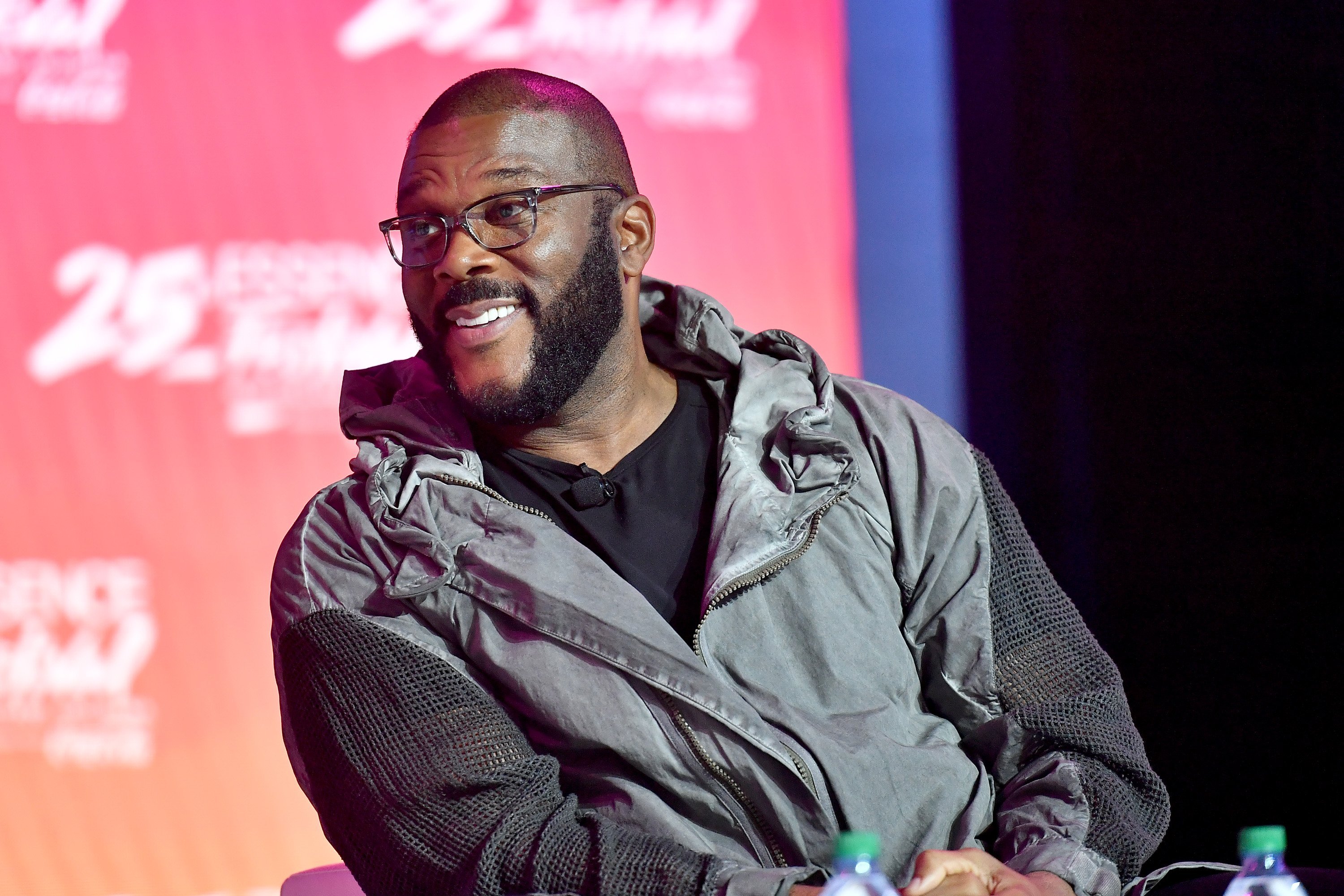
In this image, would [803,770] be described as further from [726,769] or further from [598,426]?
[598,426]

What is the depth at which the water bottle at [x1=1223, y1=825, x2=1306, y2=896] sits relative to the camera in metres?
1.15

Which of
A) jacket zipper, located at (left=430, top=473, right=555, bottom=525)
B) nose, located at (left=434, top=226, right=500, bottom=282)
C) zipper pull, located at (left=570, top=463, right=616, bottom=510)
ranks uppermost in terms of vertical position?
nose, located at (left=434, top=226, right=500, bottom=282)

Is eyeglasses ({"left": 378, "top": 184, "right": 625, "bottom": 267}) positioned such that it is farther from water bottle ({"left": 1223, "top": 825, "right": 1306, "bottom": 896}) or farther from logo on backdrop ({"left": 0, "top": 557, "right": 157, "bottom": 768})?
logo on backdrop ({"left": 0, "top": 557, "right": 157, "bottom": 768})

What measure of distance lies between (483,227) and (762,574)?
0.56 metres

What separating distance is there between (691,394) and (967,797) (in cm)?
64

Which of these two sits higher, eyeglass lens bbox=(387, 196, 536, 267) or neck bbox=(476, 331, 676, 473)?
eyeglass lens bbox=(387, 196, 536, 267)

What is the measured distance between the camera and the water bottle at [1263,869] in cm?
115

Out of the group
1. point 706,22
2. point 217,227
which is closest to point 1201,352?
point 706,22

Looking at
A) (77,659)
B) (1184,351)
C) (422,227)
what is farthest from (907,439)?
(77,659)

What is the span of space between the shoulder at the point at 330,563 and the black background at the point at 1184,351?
5.19ft

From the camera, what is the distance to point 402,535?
1.55 metres

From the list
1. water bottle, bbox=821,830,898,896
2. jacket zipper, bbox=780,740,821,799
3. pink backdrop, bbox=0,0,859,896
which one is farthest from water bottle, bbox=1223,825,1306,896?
pink backdrop, bbox=0,0,859,896

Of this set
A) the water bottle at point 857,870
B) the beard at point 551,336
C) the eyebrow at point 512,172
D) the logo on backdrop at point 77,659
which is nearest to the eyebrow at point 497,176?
the eyebrow at point 512,172

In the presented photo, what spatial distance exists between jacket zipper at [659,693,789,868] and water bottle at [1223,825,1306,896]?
18.4 inches
